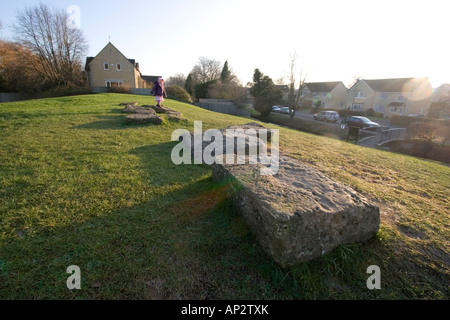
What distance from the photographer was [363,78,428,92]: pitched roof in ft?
127

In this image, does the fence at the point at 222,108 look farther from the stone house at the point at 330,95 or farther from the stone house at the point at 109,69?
the stone house at the point at 330,95

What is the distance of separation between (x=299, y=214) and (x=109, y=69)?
41501 mm

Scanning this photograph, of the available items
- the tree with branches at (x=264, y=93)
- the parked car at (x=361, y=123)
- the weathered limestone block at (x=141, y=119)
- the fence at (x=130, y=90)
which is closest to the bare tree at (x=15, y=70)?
the fence at (x=130, y=90)

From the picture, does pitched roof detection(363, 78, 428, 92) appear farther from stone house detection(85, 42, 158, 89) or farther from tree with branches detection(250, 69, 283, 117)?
stone house detection(85, 42, 158, 89)

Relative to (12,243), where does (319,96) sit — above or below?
above

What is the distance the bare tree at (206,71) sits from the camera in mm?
54719

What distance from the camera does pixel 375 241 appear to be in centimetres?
230

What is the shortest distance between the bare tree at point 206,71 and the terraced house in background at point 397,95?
3445 centimetres

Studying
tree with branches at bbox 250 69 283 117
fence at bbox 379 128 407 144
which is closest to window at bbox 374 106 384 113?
tree with branches at bbox 250 69 283 117
